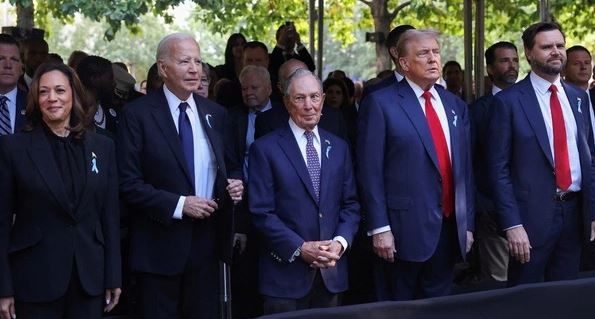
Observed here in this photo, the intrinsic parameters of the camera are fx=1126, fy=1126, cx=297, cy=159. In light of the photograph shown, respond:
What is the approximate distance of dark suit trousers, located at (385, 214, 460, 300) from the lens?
6.11 m

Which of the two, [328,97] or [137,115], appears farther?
[328,97]

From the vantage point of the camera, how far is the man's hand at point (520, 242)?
6.19 metres

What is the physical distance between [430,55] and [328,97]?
3.24 meters

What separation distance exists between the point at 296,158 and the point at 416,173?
645mm

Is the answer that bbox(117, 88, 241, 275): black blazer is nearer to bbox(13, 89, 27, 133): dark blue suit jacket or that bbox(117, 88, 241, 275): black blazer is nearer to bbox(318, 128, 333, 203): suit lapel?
bbox(318, 128, 333, 203): suit lapel

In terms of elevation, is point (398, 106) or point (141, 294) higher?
point (398, 106)

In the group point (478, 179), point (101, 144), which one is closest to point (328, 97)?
point (478, 179)

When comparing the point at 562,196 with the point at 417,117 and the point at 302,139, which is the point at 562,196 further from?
the point at 302,139

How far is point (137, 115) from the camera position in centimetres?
578

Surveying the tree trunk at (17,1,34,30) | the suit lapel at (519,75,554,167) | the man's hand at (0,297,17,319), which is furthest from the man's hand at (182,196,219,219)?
the tree trunk at (17,1,34,30)

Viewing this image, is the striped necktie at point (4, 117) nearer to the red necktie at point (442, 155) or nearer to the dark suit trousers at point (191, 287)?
the dark suit trousers at point (191, 287)

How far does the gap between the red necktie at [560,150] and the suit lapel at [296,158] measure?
1.45m

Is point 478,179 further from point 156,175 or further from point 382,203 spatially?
point 156,175

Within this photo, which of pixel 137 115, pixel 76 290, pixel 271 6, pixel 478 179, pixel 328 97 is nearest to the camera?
pixel 76 290
